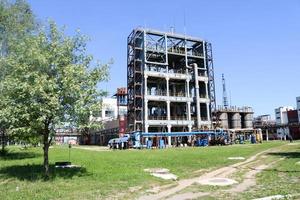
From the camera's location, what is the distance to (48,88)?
1706 centimetres

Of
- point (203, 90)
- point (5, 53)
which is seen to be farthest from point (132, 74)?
point (5, 53)

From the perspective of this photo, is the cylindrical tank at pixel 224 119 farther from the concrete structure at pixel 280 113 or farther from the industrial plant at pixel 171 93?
the concrete structure at pixel 280 113

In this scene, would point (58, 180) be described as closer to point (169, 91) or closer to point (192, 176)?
point (192, 176)

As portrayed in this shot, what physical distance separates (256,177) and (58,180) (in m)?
9.66

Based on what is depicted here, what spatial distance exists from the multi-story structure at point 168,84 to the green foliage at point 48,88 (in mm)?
59217

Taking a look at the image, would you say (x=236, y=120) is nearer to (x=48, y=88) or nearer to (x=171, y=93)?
(x=171, y=93)

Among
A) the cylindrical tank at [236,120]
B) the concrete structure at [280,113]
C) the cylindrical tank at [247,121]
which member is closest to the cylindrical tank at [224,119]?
the cylindrical tank at [236,120]

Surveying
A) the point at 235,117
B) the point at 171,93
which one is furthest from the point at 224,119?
the point at 171,93

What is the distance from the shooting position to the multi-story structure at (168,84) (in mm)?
80625

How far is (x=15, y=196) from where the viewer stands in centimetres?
1345

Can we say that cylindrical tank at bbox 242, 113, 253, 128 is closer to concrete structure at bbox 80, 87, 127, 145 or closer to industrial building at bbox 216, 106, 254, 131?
industrial building at bbox 216, 106, 254, 131

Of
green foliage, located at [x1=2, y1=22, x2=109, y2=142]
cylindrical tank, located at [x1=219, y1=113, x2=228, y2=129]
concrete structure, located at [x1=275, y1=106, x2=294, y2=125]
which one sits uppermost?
concrete structure, located at [x1=275, y1=106, x2=294, y2=125]

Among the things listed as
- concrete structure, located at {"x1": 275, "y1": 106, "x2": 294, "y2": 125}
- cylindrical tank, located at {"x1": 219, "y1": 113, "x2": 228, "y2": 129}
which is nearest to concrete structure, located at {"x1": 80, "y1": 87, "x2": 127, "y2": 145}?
cylindrical tank, located at {"x1": 219, "y1": 113, "x2": 228, "y2": 129}

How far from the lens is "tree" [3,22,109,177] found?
1702 centimetres
